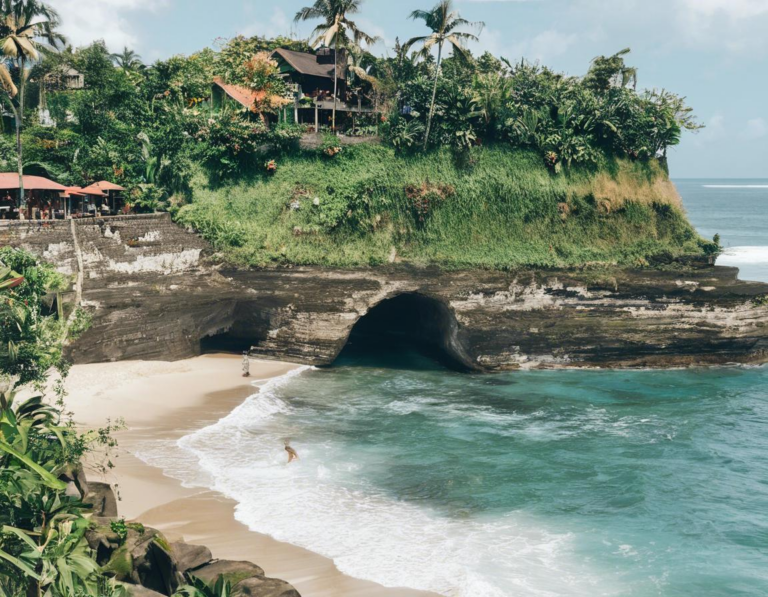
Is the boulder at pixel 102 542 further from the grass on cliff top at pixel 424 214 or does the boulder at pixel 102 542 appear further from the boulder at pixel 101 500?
the grass on cliff top at pixel 424 214

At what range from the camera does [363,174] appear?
31094 millimetres

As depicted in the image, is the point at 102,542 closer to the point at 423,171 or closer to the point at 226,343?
the point at 226,343

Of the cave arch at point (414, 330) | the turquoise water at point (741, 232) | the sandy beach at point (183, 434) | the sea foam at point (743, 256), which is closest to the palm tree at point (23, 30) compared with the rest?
the sandy beach at point (183, 434)

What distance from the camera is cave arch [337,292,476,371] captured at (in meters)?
31.0

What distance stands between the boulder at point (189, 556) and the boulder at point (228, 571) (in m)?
0.13

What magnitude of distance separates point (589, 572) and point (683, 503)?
197 inches

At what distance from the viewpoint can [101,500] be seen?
1512cm

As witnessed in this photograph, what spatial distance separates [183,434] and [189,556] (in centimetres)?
868

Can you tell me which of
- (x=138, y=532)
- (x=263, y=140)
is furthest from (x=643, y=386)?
(x=138, y=532)

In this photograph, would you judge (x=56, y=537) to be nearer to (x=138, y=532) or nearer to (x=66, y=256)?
(x=138, y=532)

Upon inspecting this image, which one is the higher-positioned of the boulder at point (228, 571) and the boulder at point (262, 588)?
the boulder at point (228, 571)

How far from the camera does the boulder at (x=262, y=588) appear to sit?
1230 cm

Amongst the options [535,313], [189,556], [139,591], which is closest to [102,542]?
[189,556]

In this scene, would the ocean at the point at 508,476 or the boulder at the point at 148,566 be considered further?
the ocean at the point at 508,476
